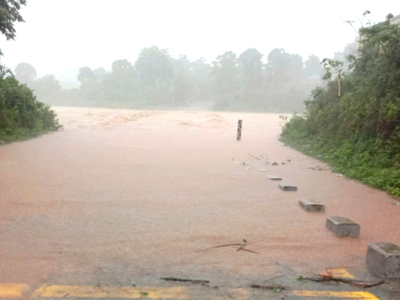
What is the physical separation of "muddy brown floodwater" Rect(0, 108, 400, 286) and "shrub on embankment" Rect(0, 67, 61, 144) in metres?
6.03

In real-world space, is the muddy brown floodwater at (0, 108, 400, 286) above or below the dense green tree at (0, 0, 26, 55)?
below

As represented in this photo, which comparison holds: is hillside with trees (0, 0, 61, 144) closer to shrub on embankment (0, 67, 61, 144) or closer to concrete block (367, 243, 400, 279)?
shrub on embankment (0, 67, 61, 144)

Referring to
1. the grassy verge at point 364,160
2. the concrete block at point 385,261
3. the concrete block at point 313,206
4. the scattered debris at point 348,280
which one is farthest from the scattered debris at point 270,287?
the grassy verge at point 364,160

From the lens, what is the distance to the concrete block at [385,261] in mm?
4055

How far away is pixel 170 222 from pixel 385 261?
2.87 m

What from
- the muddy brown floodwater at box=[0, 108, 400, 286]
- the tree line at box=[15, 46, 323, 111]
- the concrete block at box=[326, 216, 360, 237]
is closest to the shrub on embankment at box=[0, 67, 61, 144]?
the muddy brown floodwater at box=[0, 108, 400, 286]

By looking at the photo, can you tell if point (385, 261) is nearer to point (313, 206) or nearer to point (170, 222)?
point (313, 206)

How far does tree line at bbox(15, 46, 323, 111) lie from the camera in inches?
2923

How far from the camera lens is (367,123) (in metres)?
11.5

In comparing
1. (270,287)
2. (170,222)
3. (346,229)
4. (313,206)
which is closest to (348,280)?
(270,287)

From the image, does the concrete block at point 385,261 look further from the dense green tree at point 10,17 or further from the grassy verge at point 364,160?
the dense green tree at point 10,17

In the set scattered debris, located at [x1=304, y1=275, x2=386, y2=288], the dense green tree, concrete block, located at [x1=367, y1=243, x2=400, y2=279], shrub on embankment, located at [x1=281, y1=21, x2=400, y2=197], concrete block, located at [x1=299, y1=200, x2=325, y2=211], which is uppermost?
the dense green tree

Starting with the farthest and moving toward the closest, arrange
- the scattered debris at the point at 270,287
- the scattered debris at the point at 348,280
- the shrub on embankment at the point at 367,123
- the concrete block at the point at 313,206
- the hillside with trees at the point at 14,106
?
the hillside with trees at the point at 14,106
the shrub on embankment at the point at 367,123
the concrete block at the point at 313,206
the scattered debris at the point at 348,280
the scattered debris at the point at 270,287

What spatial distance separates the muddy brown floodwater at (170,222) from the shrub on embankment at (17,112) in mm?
6030
